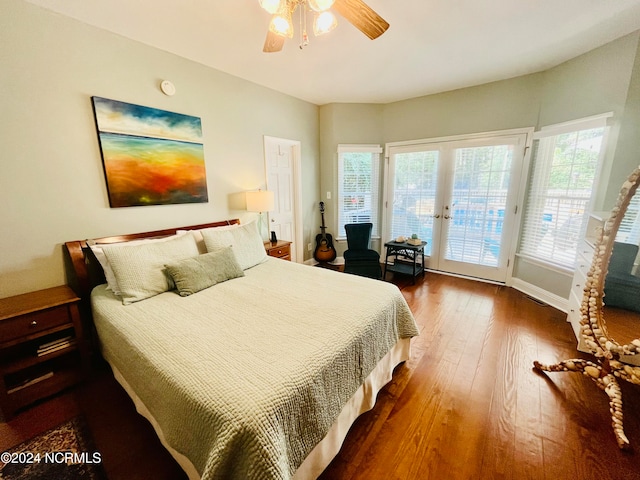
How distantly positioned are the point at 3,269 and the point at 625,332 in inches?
158

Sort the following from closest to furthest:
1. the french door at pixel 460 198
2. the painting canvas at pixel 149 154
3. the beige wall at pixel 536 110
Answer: the painting canvas at pixel 149 154
the beige wall at pixel 536 110
the french door at pixel 460 198

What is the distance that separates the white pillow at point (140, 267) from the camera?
1.77 metres

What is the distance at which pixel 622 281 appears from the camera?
1.59 metres

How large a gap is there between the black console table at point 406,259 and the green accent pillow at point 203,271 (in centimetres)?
224

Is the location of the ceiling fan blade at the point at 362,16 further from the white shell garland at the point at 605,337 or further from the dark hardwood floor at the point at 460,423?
the dark hardwood floor at the point at 460,423

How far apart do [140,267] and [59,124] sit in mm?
1224

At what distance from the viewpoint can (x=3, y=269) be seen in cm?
173

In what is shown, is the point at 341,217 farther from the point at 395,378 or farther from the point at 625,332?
the point at 625,332

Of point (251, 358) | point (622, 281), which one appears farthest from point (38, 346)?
point (622, 281)

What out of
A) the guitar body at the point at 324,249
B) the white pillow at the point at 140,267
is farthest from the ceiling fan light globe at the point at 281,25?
the guitar body at the point at 324,249

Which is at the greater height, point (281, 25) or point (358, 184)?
point (281, 25)

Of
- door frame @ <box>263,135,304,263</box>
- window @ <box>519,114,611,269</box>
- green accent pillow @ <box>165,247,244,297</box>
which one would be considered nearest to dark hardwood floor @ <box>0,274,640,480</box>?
green accent pillow @ <box>165,247,244,297</box>

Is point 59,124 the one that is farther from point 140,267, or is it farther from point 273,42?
point 273,42

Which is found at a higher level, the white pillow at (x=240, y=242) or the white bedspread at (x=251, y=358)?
the white pillow at (x=240, y=242)
